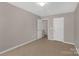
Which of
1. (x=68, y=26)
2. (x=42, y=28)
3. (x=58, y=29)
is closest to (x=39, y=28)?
(x=42, y=28)

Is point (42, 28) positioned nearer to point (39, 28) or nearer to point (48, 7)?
point (39, 28)

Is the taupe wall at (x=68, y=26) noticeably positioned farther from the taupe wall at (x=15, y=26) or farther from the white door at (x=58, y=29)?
the taupe wall at (x=15, y=26)

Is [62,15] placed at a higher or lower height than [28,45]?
higher

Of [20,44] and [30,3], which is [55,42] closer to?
[20,44]

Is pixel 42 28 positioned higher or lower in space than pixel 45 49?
higher

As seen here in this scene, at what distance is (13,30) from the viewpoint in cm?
239

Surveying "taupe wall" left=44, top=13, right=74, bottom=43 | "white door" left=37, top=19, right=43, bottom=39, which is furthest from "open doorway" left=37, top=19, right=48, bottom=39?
"taupe wall" left=44, top=13, right=74, bottom=43

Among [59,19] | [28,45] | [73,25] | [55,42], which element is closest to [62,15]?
[59,19]

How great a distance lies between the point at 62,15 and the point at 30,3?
Result: 63cm

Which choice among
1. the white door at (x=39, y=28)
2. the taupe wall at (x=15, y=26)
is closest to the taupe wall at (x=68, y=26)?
the white door at (x=39, y=28)

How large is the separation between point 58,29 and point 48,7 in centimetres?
45

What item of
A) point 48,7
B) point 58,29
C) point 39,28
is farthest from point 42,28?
point 48,7

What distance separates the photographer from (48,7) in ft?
7.63

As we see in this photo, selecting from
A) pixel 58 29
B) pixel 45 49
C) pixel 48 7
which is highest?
pixel 48 7
